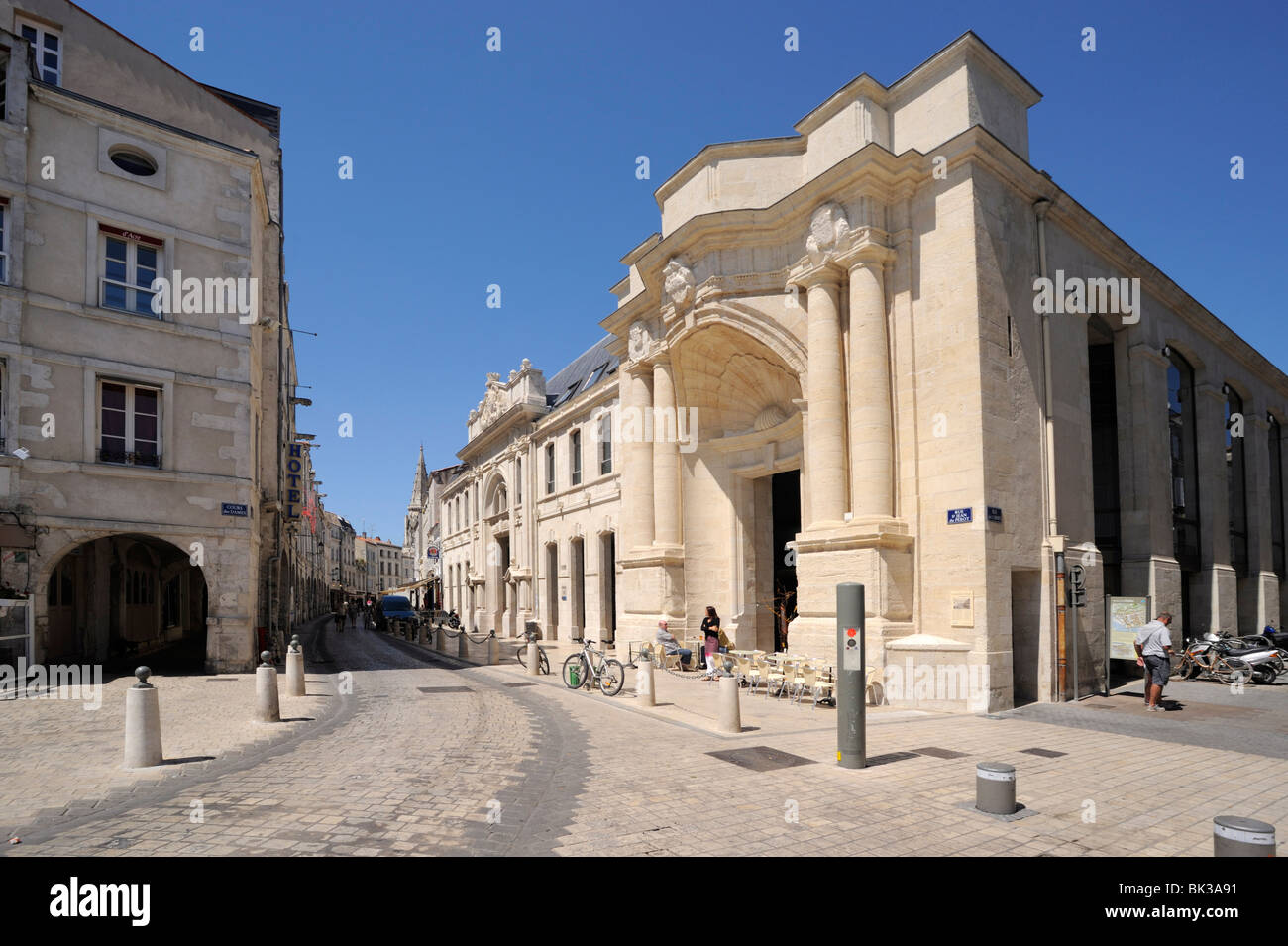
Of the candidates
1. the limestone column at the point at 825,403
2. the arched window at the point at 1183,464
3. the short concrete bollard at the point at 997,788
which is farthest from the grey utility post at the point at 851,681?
the arched window at the point at 1183,464

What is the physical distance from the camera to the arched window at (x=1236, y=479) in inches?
925

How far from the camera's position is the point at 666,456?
1980 cm

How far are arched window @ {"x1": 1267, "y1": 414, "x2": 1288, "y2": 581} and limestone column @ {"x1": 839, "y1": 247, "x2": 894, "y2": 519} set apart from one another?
20099 mm

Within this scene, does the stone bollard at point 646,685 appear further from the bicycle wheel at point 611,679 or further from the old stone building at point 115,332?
the old stone building at point 115,332

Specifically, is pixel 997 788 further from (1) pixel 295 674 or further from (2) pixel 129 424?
(2) pixel 129 424

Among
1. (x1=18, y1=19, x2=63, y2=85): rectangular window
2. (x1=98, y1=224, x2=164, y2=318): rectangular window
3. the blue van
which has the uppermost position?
(x1=18, y1=19, x2=63, y2=85): rectangular window

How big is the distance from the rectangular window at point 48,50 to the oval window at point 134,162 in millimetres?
2855

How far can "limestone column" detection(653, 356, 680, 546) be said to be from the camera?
19516 millimetres

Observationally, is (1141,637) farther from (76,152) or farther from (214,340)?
(76,152)

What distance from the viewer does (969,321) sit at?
13.0 meters

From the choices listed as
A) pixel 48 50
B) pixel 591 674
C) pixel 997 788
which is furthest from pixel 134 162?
pixel 997 788

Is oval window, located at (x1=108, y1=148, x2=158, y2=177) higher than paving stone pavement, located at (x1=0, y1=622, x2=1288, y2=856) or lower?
higher

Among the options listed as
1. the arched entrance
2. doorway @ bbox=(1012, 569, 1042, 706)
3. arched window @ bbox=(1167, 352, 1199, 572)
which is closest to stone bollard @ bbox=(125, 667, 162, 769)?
the arched entrance

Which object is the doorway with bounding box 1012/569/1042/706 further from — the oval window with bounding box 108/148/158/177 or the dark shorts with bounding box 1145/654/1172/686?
the oval window with bounding box 108/148/158/177
